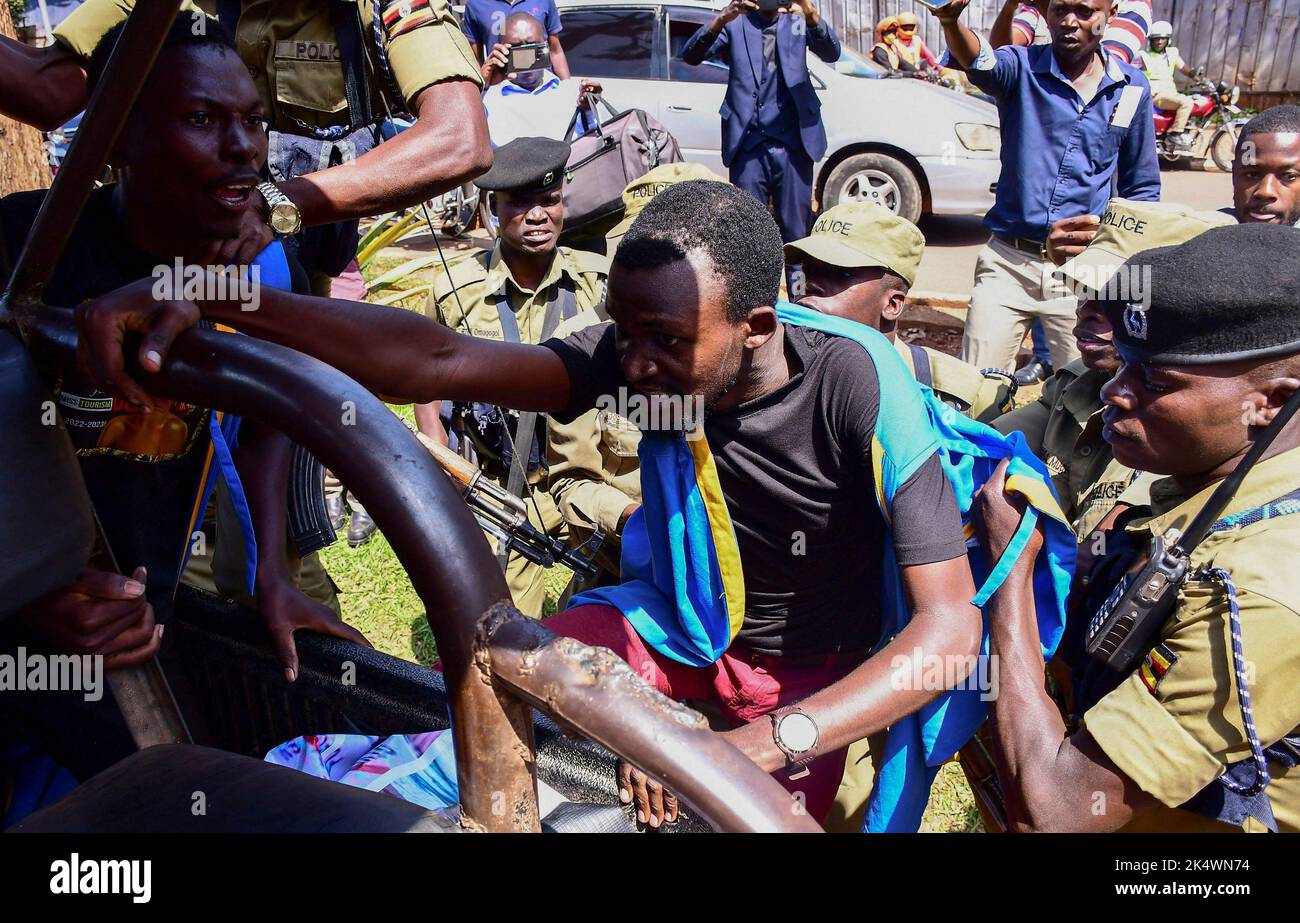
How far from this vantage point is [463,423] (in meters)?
4.01

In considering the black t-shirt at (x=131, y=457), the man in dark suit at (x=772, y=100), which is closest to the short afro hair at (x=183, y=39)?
the black t-shirt at (x=131, y=457)

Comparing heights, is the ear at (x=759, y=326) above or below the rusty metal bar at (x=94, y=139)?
below

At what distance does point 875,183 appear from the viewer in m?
9.51

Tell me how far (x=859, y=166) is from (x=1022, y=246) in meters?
4.74

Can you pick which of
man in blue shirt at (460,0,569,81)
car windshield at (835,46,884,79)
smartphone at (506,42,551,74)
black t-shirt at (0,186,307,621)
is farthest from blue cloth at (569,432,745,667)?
car windshield at (835,46,884,79)

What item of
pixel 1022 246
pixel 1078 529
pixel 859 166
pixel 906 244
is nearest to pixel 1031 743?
pixel 1078 529

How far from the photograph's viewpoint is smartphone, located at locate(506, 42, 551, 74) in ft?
24.7

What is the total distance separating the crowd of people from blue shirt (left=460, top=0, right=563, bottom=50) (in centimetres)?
572

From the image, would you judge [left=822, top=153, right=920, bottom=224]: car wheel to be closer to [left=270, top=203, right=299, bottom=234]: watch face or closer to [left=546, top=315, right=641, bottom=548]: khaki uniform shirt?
[left=546, top=315, right=641, bottom=548]: khaki uniform shirt

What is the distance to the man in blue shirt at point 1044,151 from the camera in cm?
480

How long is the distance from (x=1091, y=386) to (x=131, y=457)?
8.66ft

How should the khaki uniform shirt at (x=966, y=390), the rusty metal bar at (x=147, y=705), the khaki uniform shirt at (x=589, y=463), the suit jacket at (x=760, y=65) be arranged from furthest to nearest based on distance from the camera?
1. the suit jacket at (x=760, y=65)
2. the khaki uniform shirt at (x=589, y=463)
3. the khaki uniform shirt at (x=966, y=390)
4. the rusty metal bar at (x=147, y=705)

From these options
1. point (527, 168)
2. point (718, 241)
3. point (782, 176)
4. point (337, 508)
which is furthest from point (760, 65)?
point (718, 241)

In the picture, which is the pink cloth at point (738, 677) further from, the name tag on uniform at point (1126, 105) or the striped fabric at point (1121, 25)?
the striped fabric at point (1121, 25)
